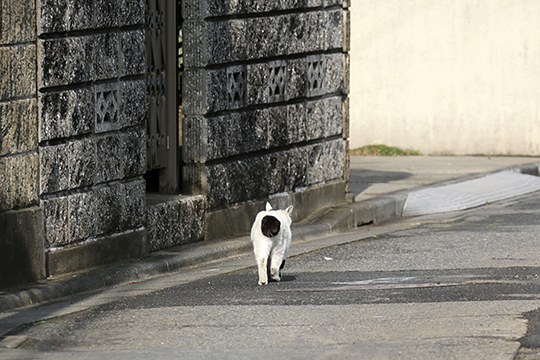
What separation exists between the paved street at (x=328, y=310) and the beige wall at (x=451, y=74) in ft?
28.1

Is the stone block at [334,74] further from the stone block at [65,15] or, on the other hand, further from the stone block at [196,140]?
the stone block at [65,15]


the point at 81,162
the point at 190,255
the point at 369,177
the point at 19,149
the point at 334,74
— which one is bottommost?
the point at 369,177

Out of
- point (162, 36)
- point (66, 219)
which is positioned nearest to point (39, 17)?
point (66, 219)

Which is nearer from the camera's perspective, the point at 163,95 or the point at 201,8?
the point at 201,8

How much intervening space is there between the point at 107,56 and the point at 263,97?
2797 mm

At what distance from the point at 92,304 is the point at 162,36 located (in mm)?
3591

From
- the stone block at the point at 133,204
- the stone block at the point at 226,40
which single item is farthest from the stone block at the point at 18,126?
the stone block at the point at 226,40

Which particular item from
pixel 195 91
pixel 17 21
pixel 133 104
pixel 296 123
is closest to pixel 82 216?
pixel 133 104

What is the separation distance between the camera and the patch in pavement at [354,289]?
10914 mm

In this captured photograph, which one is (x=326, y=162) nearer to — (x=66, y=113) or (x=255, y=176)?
(x=255, y=176)

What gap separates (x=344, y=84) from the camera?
17.0 m

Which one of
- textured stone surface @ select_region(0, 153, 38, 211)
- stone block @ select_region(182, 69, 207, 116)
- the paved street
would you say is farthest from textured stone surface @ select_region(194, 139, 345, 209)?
textured stone surface @ select_region(0, 153, 38, 211)

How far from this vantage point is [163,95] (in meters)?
14.2

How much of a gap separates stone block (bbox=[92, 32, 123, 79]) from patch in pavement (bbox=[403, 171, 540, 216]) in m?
5.63
